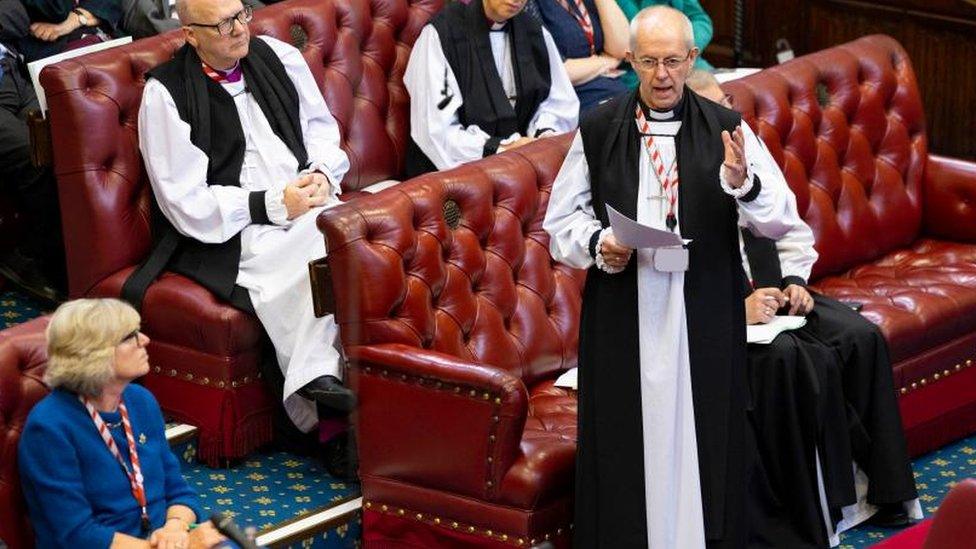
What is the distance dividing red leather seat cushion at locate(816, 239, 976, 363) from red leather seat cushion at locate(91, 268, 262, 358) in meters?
1.78

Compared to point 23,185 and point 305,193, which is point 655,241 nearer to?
point 305,193

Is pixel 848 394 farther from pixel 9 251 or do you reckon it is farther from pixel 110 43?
pixel 9 251

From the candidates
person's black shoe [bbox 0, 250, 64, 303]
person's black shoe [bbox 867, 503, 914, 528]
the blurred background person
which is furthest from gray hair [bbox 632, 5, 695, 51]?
person's black shoe [bbox 0, 250, 64, 303]

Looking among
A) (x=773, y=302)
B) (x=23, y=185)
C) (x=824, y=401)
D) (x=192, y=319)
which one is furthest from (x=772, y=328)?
(x=23, y=185)

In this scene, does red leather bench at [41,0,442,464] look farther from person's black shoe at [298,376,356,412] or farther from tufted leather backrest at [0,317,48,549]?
tufted leather backrest at [0,317,48,549]

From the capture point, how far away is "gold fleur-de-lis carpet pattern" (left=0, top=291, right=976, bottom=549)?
15.5 feet

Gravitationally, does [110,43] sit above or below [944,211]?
above

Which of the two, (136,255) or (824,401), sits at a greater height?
(136,255)

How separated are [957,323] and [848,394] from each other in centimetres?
65

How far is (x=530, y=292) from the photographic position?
5.09 m

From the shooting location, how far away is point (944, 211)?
6078 millimetres

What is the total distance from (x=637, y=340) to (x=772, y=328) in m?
0.77

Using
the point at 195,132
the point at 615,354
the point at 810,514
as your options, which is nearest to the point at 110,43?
the point at 195,132

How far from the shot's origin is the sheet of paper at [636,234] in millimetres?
3896
